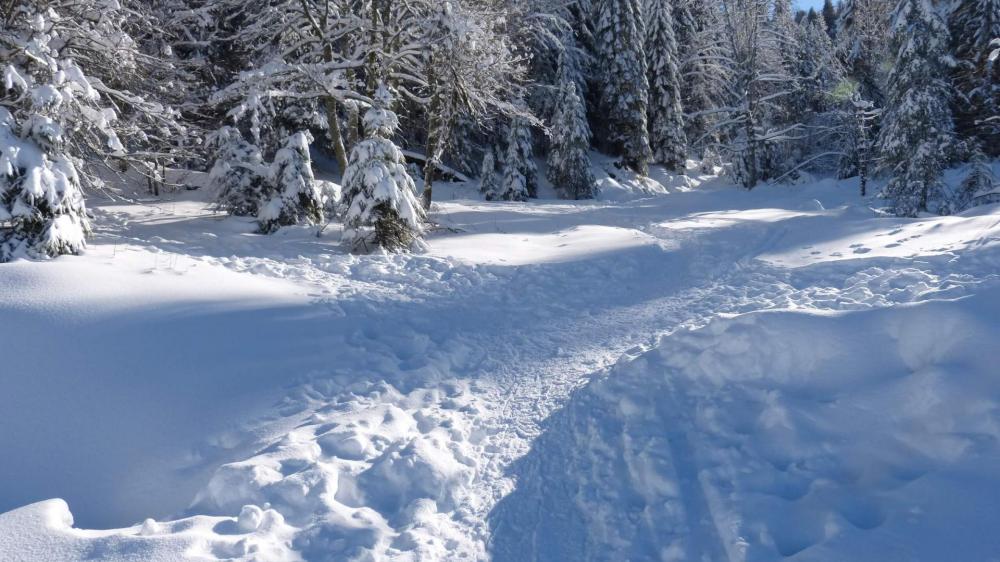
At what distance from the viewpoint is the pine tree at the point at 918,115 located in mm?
18172

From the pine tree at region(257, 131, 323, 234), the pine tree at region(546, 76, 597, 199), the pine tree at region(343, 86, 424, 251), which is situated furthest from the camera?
the pine tree at region(546, 76, 597, 199)

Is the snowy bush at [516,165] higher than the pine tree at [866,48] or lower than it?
lower

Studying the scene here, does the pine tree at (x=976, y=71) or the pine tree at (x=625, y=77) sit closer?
the pine tree at (x=976, y=71)

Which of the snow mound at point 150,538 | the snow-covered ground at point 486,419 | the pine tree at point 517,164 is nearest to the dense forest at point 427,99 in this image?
the pine tree at point 517,164

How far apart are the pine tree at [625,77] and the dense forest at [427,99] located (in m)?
0.11

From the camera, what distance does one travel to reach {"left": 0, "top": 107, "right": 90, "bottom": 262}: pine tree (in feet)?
26.7

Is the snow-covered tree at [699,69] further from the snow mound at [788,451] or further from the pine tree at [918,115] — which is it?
the snow mound at [788,451]

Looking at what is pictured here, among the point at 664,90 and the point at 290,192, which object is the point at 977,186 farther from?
the point at 290,192

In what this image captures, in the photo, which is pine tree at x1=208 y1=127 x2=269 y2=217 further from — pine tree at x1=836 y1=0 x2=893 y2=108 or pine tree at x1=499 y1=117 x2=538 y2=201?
pine tree at x1=836 y1=0 x2=893 y2=108

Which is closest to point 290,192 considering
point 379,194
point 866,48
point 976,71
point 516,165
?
point 379,194

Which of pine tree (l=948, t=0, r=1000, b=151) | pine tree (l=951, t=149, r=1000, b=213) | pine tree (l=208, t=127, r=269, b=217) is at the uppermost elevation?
pine tree (l=948, t=0, r=1000, b=151)

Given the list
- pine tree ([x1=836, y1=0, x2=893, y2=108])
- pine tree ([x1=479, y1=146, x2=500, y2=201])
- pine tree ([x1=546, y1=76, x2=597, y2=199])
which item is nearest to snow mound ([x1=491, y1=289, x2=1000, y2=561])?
pine tree ([x1=479, y1=146, x2=500, y2=201])

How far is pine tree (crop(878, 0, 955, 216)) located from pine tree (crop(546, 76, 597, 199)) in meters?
11.7

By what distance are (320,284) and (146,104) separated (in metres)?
5.88
